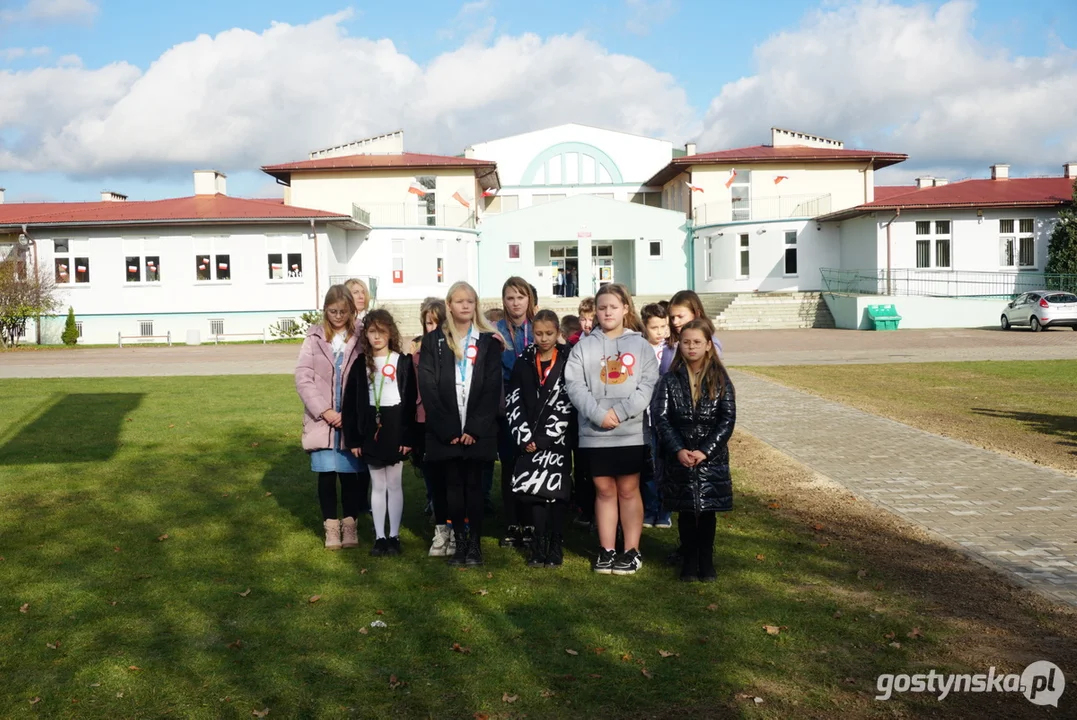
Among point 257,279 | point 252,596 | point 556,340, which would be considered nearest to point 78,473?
point 252,596

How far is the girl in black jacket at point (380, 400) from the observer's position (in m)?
6.86

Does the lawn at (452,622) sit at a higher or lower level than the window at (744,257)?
lower

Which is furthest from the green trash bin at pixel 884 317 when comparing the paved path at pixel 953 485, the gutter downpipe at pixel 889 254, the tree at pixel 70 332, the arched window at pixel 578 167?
the tree at pixel 70 332

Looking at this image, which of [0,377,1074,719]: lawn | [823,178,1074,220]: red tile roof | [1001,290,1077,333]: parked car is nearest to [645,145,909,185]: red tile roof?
[823,178,1074,220]: red tile roof

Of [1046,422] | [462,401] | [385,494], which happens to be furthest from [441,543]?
[1046,422]

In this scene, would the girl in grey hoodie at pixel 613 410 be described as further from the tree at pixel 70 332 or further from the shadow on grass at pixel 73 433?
the tree at pixel 70 332

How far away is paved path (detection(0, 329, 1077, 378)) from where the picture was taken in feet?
79.3

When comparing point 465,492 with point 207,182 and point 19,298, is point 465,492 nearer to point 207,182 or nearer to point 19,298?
point 19,298

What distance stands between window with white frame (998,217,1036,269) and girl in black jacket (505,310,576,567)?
134 ft

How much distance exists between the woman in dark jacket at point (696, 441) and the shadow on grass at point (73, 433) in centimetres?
749

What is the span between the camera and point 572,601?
580 cm

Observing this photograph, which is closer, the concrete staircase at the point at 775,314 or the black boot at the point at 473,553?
the black boot at the point at 473,553

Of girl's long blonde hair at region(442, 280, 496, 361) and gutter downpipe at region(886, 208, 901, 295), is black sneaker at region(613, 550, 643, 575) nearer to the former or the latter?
girl's long blonde hair at region(442, 280, 496, 361)

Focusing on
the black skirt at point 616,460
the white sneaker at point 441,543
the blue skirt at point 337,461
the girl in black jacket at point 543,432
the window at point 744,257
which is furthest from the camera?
the window at point 744,257
